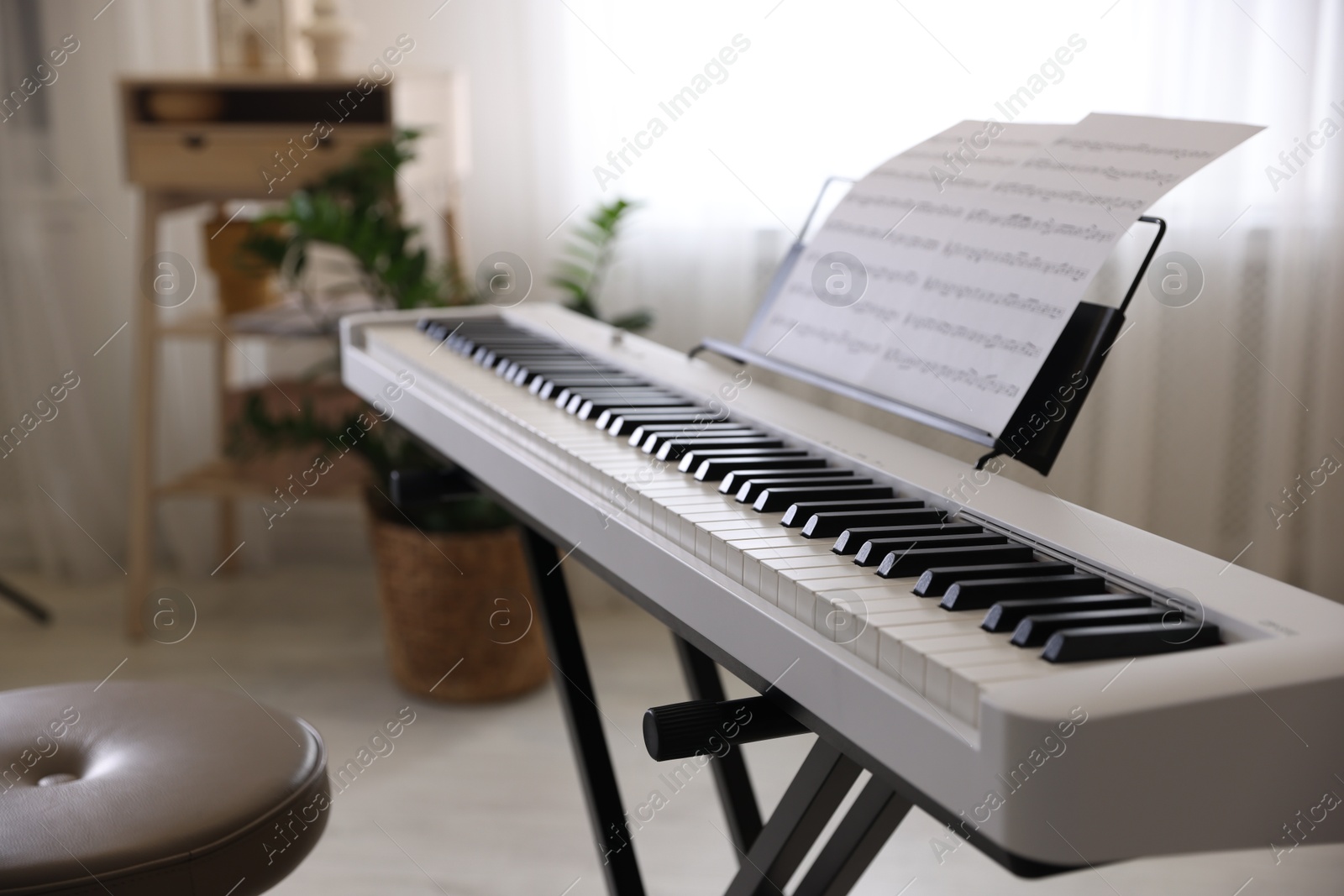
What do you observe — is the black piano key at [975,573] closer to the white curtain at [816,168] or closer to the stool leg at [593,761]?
the stool leg at [593,761]

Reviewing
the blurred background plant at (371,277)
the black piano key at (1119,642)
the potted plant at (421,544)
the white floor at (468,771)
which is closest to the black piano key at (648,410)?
the black piano key at (1119,642)

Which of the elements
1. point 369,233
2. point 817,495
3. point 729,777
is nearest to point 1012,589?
point 817,495

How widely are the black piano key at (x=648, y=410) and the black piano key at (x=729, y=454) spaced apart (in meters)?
0.16

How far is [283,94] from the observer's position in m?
2.80

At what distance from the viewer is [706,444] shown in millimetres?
1227

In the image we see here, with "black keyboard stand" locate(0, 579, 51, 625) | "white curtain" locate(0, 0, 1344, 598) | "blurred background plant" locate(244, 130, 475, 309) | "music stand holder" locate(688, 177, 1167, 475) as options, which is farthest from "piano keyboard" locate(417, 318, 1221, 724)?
"black keyboard stand" locate(0, 579, 51, 625)

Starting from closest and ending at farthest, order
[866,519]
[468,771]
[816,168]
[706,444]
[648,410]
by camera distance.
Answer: [866,519], [706,444], [648,410], [468,771], [816,168]

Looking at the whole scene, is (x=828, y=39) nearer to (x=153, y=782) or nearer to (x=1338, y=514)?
(x=1338, y=514)

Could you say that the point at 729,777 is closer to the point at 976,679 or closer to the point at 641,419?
the point at 641,419

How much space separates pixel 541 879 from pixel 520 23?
2080 mm

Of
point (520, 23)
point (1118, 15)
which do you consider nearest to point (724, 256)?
point (520, 23)

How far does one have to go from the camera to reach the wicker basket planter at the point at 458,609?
8.14 feet

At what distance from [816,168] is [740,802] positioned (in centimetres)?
170

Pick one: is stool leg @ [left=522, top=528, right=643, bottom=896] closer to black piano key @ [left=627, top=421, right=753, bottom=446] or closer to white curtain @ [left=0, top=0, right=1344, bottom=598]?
black piano key @ [left=627, top=421, right=753, bottom=446]
